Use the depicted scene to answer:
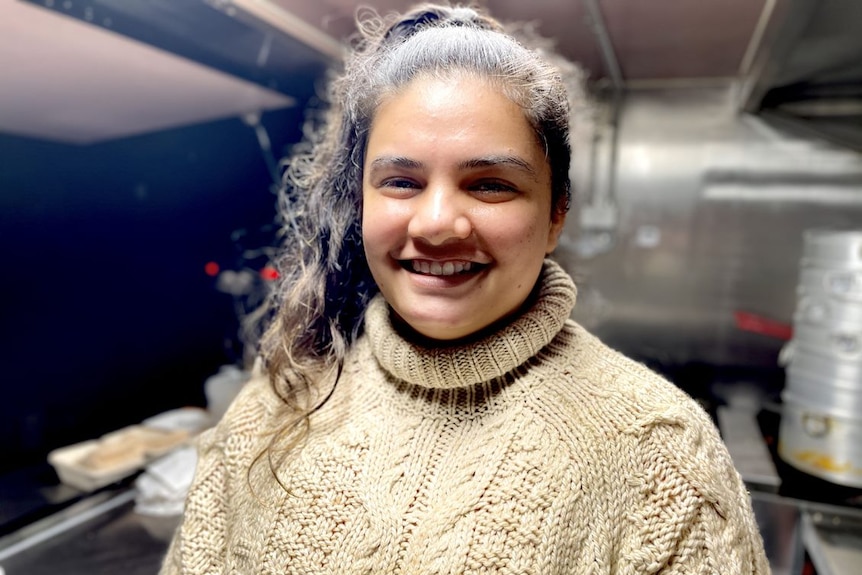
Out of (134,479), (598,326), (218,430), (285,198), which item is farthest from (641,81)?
(134,479)

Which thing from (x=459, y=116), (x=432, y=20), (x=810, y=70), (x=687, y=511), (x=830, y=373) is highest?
(x=810, y=70)

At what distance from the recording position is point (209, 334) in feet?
6.70

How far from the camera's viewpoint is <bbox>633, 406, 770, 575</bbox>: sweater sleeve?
55 cm

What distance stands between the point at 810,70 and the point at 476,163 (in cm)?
159

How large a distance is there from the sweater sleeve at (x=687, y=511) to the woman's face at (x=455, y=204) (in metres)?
0.22

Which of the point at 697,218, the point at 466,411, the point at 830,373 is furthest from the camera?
the point at 697,218

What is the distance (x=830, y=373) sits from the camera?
1.55 metres

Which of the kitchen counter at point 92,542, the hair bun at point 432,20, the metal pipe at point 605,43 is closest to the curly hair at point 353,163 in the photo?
the hair bun at point 432,20

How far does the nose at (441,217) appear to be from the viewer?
58cm

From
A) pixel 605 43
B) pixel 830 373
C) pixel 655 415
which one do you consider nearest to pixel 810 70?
pixel 605 43

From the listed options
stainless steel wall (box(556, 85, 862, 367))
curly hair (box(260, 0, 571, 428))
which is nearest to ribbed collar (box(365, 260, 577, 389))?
curly hair (box(260, 0, 571, 428))

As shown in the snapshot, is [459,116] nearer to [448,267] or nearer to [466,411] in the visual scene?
[448,267]

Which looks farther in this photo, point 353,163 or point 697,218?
point 697,218

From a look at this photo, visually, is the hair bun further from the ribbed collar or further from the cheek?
the ribbed collar
